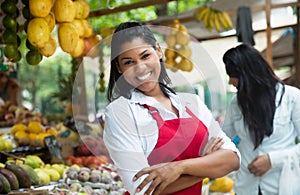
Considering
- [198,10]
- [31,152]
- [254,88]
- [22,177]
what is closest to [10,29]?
[22,177]

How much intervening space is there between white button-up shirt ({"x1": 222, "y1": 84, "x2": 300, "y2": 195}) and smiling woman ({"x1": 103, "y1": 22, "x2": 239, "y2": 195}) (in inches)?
46.8

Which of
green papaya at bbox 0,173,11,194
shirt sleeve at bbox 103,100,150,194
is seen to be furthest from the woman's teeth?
green papaya at bbox 0,173,11,194

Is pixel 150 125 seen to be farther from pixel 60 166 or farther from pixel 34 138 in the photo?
pixel 34 138

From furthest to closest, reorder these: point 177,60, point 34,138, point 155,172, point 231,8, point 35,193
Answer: point 231,8, point 34,138, point 177,60, point 35,193, point 155,172

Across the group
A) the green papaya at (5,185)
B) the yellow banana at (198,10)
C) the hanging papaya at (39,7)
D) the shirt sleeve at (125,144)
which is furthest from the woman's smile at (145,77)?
the yellow banana at (198,10)

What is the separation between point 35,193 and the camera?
2.99 metres

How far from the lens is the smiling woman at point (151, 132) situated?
5.61 feet

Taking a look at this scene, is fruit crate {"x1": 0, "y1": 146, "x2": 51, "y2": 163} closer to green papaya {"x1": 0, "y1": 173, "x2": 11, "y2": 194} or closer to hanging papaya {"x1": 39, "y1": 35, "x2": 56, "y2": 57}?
green papaya {"x1": 0, "y1": 173, "x2": 11, "y2": 194}

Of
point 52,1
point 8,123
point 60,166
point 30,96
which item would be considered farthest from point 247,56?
point 30,96

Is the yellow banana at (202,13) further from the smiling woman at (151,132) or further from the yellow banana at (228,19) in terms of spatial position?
the smiling woman at (151,132)

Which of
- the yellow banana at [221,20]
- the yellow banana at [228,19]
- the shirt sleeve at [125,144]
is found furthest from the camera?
the yellow banana at [221,20]

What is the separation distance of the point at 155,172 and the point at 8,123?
441 centimetres

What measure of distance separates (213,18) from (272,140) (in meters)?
2.68

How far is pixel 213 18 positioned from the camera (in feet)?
18.0
